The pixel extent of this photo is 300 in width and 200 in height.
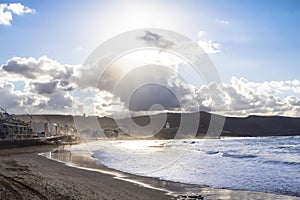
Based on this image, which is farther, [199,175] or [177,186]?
[199,175]

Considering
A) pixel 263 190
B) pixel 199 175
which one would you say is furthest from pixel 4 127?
pixel 263 190

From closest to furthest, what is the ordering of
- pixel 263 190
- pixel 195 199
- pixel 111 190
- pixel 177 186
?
1. pixel 195 199
2. pixel 111 190
3. pixel 263 190
4. pixel 177 186

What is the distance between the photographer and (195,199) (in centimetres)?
1480

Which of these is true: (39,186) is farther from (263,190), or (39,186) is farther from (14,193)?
(263,190)

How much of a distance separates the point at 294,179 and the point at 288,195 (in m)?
6.27

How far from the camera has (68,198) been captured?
45.4ft

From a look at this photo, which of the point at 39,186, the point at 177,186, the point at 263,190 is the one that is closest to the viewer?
the point at 39,186

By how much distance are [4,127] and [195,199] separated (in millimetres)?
102013

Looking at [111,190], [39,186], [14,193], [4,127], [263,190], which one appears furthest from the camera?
[4,127]

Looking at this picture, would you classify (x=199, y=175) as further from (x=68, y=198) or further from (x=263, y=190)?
(x=68, y=198)

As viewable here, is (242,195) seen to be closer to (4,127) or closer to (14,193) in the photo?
(14,193)

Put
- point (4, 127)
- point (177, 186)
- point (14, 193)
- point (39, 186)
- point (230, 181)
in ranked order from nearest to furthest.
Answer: point (14, 193), point (39, 186), point (177, 186), point (230, 181), point (4, 127)

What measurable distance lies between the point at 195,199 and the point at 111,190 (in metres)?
4.37

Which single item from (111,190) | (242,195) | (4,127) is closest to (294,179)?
(242,195)
